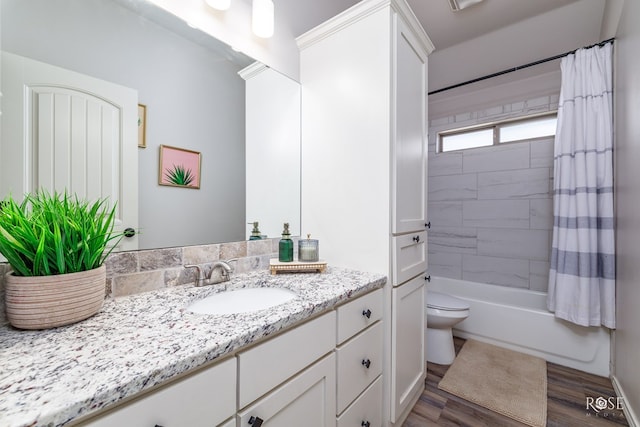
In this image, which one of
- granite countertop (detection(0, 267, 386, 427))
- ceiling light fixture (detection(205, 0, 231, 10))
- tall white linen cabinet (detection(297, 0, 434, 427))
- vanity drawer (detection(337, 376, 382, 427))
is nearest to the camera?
granite countertop (detection(0, 267, 386, 427))

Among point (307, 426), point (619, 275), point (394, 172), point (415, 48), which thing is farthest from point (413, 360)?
point (415, 48)

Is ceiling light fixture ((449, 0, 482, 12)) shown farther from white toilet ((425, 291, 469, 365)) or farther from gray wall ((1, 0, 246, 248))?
white toilet ((425, 291, 469, 365))

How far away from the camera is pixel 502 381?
1707mm

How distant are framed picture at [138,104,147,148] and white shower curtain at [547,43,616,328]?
2497 millimetres

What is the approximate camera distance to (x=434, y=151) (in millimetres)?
2932

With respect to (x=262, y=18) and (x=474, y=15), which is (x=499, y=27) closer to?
(x=474, y=15)

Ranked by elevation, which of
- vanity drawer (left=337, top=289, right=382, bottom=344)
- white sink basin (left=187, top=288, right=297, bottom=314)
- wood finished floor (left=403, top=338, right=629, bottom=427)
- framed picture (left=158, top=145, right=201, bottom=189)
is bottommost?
wood finished floor (left=403, top=338, right=629, bottom=427)

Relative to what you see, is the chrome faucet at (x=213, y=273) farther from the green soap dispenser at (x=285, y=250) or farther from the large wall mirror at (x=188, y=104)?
the green soap dispenser at (x=285, y=250)

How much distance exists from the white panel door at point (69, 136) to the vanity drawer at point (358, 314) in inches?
31.8

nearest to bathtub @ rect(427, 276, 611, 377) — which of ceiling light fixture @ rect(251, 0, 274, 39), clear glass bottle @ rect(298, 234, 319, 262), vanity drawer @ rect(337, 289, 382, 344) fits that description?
vanity drawer @ rect(337, 289, 382, 344)

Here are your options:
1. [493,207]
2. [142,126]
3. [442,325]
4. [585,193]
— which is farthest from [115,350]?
[493,207]

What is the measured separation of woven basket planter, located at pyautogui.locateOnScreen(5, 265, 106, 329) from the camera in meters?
0.61

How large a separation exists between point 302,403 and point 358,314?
14.5 inches

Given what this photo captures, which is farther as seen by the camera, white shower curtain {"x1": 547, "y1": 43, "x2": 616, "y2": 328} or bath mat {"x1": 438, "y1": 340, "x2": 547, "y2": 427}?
white shower curtain {"x1": 547, "y1": 43, "x2": 616, "y2": 328}
